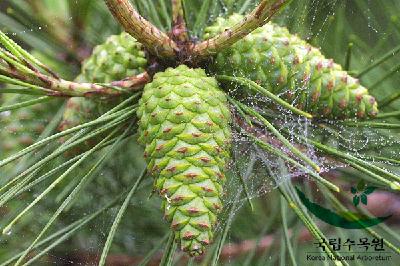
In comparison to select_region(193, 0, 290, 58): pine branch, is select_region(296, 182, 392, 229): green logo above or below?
below

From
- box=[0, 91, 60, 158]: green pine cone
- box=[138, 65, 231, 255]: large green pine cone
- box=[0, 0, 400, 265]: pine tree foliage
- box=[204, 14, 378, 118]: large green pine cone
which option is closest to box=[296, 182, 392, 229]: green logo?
box=[0, 0, 400, 265]: pine tree foliage

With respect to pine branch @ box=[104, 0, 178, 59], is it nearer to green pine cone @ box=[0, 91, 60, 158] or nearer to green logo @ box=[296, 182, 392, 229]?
green logo @ box=[296, 182, 392, 229]

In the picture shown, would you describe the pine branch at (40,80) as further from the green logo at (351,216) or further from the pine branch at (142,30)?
the green logo at (351,216)

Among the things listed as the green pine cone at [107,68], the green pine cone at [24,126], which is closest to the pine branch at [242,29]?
the green pine cone at [107,68]

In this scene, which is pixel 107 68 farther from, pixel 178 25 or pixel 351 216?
pixel 351 216

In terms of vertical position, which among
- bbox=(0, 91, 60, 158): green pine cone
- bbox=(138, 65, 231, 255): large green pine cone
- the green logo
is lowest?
bbox=(138, 65, 231, 255): large green pine cone

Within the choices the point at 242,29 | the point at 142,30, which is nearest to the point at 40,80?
the point at 142,30
